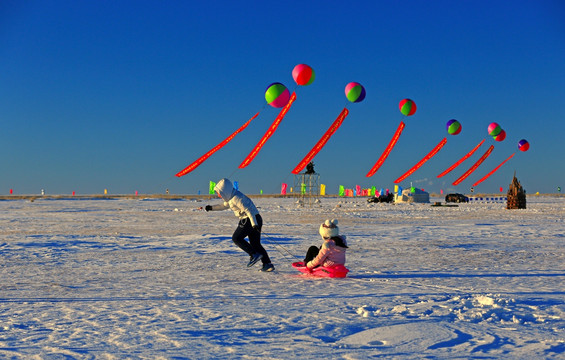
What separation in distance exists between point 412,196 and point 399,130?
30262 mm

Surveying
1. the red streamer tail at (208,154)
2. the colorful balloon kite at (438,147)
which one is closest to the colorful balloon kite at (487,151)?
the colorful balloon kite at (438,147)

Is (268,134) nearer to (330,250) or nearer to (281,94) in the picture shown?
(281,94)

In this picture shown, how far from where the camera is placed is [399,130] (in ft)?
102

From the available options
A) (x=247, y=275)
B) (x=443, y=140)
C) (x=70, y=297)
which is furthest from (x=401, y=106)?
(x=70, y=297)

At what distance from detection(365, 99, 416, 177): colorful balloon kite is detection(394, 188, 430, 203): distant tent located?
1079 inches

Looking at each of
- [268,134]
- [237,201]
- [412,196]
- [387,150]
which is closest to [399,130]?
[387,150]

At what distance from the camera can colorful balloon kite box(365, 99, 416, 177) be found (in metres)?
26.3

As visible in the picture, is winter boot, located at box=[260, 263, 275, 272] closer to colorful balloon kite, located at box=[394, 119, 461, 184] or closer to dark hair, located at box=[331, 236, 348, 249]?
dark hair, located at box=[331, 236, 348, 249]

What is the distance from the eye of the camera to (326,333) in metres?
5.02

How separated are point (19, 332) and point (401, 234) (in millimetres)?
13314

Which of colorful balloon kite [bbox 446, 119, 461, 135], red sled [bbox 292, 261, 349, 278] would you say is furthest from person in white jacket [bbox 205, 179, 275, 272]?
colorful balloon kite [bbox 446, 119, 461, 135]

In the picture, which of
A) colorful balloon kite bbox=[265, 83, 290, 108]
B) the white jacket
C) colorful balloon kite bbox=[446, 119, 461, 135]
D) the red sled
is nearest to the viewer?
the red sled

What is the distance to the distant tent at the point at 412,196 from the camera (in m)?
59.4

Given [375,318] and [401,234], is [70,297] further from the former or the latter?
[401,234]
